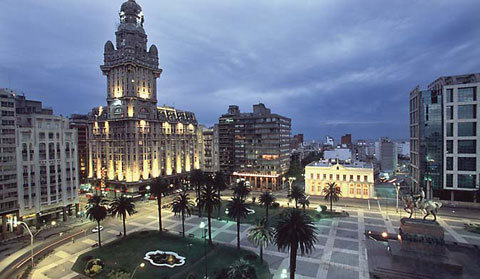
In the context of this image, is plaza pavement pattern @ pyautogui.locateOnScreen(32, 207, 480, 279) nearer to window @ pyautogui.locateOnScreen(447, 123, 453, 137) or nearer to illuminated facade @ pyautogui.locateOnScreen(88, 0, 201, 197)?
window @ pyautogui.locateOnScreen(447, 123, 453, 137)

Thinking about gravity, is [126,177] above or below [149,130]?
below

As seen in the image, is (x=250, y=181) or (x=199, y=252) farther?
(x=250, y=181)

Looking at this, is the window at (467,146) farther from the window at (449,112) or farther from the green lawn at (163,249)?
the green lawn at (163,249)

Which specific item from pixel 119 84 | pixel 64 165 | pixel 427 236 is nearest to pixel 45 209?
pixel 64 165

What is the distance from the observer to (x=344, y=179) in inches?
3819

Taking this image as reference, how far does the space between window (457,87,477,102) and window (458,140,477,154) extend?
537 inches

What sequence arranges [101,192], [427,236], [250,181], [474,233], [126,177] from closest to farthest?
1. [427,236]
2. [474,233]
3. [126,177]
4. [101,192]
5. [250,181]

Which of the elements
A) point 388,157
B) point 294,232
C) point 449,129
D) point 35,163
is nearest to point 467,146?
point 449,129

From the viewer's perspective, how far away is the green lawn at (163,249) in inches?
1619

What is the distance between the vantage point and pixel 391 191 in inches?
4129

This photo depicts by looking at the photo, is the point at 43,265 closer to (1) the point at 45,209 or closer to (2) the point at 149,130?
(1) the point at 45,209

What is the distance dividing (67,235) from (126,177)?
142 feet

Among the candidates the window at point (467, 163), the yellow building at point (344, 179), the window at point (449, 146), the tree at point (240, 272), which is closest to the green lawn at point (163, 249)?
the tree at point (240, 272)

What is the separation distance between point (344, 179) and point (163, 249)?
75.2 m
